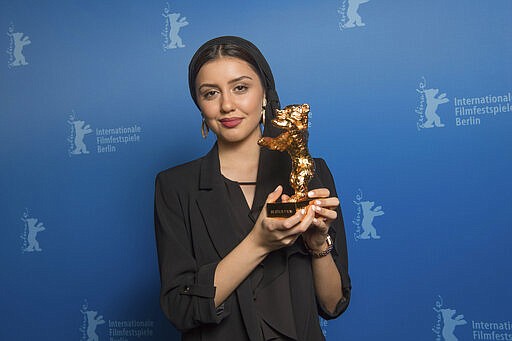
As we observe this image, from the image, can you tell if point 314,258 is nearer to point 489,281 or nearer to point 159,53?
point 489,281

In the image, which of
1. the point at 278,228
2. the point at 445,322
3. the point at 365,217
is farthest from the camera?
the point at 365,217

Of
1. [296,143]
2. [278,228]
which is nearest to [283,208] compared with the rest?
[278,228]

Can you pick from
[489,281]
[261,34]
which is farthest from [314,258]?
[261,34]

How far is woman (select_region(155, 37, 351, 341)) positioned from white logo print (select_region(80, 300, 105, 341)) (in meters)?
1.27

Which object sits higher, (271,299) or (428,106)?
(428,106)

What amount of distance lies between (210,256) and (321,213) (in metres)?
0.26

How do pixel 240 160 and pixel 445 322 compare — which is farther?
pixel 445 322

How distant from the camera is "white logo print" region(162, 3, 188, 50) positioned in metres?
2.42

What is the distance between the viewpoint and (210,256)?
128cm

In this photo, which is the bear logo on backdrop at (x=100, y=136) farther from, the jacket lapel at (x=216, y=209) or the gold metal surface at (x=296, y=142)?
the gold metal surface at (x=296, y=142)

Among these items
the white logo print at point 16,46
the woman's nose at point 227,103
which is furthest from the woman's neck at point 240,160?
the white logo print at point 16,46

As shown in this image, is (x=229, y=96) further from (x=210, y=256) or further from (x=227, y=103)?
(x=210, y=256)

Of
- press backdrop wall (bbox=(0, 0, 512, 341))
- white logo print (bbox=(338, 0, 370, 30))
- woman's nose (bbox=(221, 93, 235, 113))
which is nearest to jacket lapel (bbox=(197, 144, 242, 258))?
woman's nose (bbox=(221, 93, 235, 113))

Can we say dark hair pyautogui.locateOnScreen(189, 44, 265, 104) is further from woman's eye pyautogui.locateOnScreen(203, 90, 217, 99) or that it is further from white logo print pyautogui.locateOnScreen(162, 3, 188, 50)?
white logo print pyautogui.locateOnScreen(162, 3, 188, 50)
